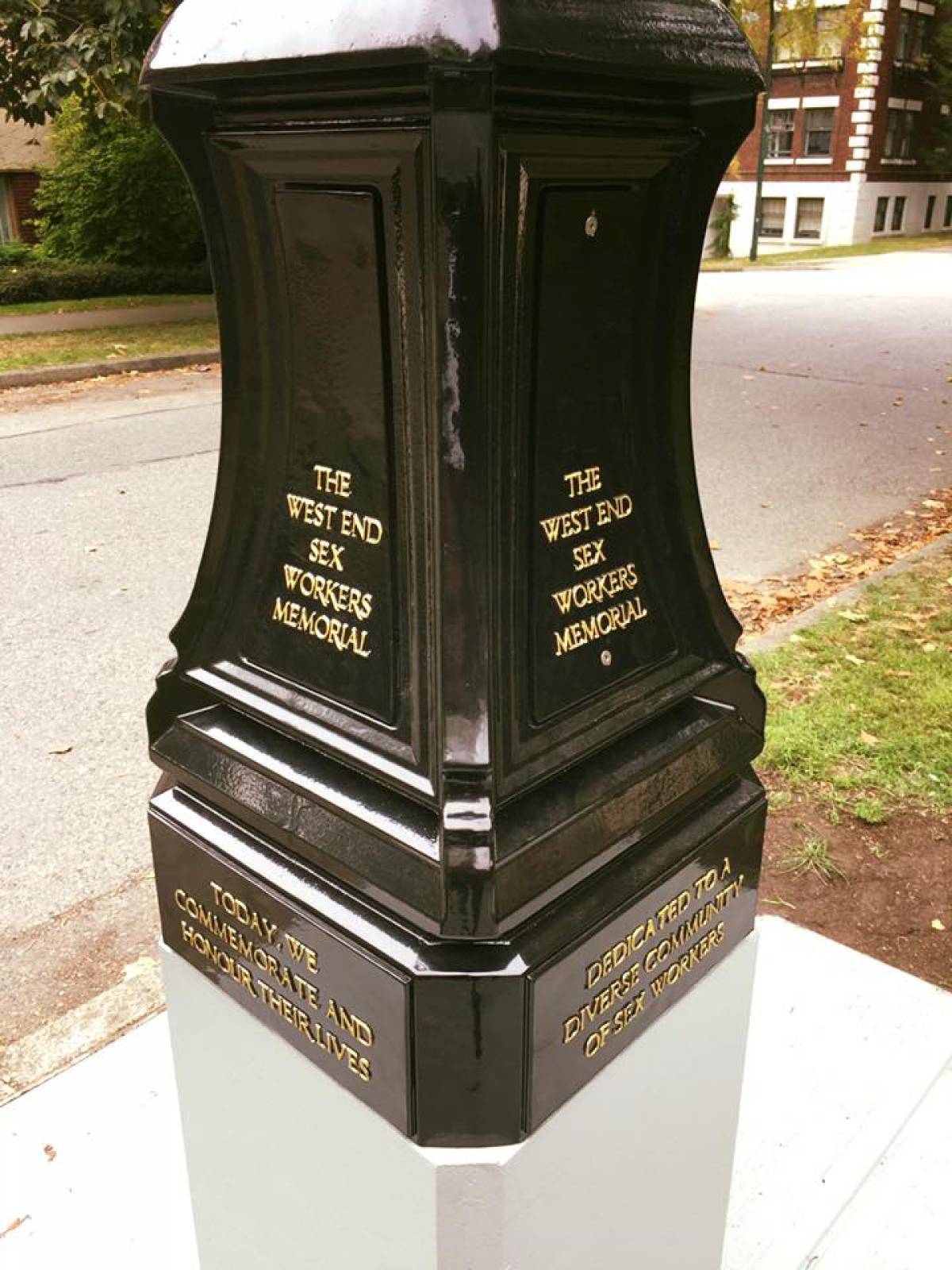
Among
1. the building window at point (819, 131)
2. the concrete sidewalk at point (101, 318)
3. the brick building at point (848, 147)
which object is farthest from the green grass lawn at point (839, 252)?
the concrete sidewalk at point (101, 318)

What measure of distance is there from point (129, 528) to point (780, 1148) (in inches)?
215

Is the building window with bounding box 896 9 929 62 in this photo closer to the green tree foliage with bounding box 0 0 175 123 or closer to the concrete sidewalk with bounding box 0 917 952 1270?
the green tree foliage with bounding box 0 0 175 123

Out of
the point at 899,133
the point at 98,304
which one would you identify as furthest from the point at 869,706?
the point at 899,133

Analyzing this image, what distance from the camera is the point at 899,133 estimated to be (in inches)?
1623

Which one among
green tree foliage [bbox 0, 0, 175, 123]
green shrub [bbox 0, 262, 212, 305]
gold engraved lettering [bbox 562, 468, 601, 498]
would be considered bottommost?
green shrub [bbox 0, 262, 212, 305]

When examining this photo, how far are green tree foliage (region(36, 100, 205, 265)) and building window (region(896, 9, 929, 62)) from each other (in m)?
32.0

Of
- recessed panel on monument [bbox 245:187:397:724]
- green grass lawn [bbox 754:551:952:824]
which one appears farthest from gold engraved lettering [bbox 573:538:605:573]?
green grass lawn [bbox 754:551:952:824]

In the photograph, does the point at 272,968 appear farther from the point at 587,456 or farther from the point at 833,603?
the point at 833,603

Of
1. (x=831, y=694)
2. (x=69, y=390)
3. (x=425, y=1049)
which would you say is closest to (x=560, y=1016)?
(x=425, y=1049)

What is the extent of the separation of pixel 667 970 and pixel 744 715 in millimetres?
445

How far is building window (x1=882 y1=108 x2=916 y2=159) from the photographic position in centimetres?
4041

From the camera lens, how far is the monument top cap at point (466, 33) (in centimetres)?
120

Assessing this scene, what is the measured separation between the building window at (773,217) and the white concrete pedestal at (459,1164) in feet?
141

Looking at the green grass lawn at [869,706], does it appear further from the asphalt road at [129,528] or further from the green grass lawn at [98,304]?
the green grass lawn at [98,304]
